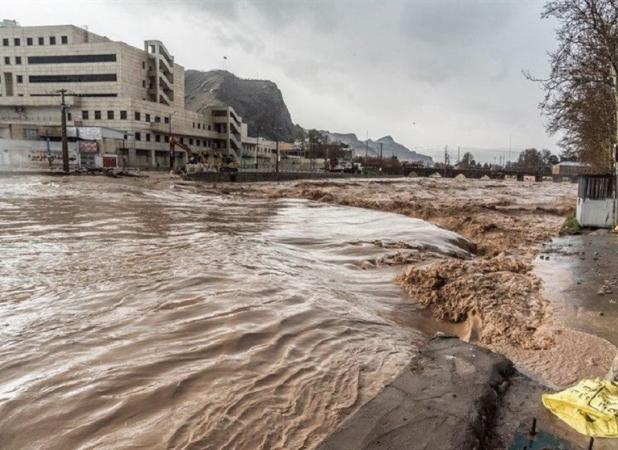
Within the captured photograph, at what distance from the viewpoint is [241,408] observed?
11.3 feet

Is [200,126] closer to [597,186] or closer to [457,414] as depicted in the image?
[597,186]

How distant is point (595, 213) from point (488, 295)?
8817 millimetres

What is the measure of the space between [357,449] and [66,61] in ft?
278

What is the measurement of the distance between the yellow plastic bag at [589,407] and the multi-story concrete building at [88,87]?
65.5 m

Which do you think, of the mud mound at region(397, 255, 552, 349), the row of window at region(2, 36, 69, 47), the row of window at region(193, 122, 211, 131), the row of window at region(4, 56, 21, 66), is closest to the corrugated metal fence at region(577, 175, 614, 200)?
the mud mound at region(397, 255, 552, 349)

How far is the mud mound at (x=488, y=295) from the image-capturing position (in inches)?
206

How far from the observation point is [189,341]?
4645 millimetres

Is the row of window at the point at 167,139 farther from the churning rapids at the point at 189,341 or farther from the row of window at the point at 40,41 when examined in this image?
the churning rapids at the point at 189,341

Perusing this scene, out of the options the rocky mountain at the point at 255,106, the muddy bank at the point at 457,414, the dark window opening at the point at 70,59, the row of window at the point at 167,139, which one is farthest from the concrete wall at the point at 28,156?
the rocky mountain at the point at 255,106

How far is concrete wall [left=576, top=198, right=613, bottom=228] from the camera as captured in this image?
12.6m

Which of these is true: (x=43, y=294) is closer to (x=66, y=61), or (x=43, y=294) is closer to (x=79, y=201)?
(x=79, y=201)

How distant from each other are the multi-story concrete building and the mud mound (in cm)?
6146

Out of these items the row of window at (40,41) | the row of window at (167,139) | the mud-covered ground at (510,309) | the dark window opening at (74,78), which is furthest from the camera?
the row of window at (40,41)

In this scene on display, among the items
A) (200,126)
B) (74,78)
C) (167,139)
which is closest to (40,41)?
(74,78)
